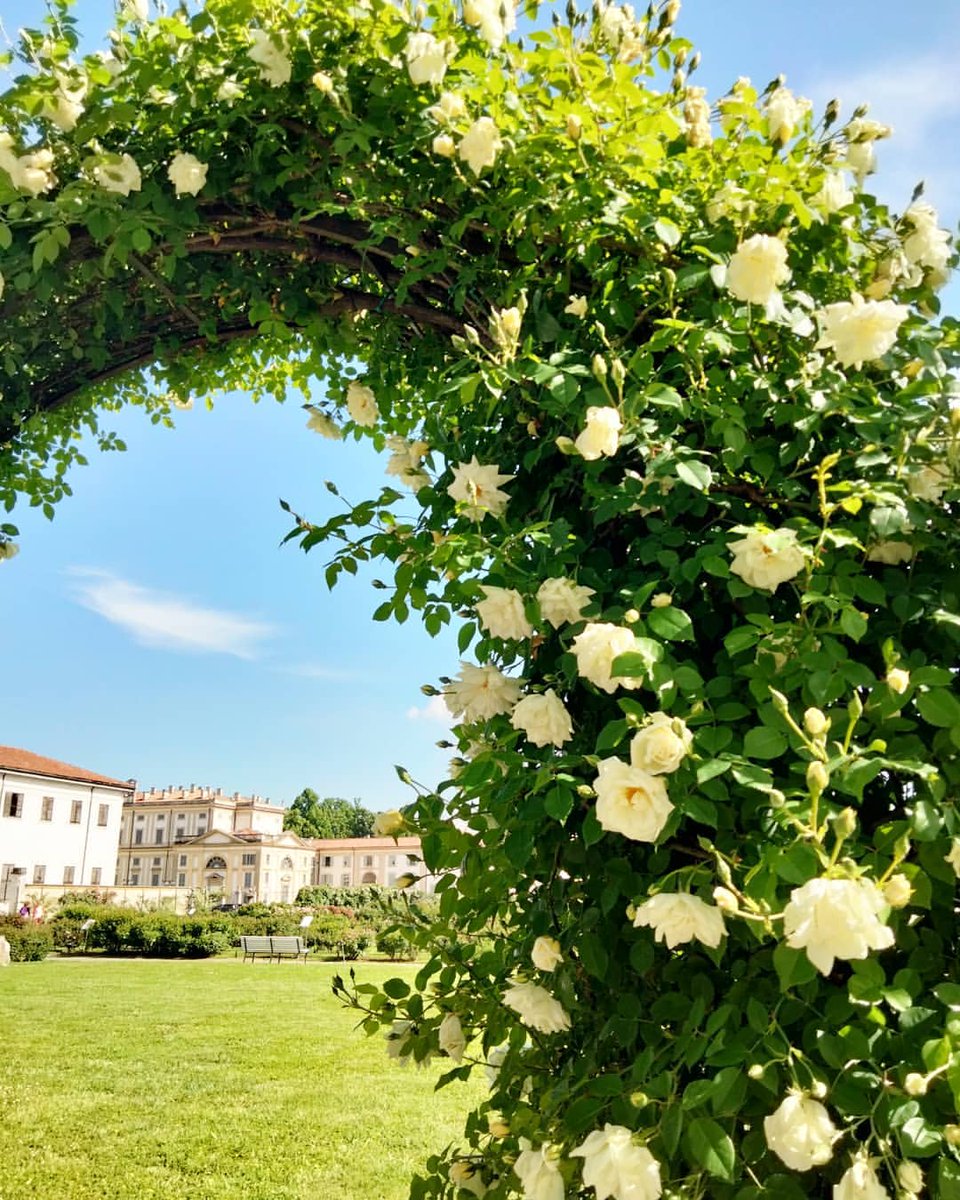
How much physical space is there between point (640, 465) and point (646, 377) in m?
0.18

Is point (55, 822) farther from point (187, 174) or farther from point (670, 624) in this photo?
point (670, 624)

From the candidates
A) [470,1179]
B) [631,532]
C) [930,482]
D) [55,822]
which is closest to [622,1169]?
[470,1179]

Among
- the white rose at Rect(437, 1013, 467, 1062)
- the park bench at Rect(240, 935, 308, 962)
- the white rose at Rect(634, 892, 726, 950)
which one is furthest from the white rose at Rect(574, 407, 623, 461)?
the park bench at Rect(240, 935, 308, 962)

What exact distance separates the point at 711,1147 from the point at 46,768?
108 feet

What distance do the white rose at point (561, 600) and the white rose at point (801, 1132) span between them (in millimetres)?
668

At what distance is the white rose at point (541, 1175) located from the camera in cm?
131

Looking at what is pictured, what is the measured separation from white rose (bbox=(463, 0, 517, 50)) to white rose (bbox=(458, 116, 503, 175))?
20cm

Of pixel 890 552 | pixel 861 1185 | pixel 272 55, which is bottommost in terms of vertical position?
pixel 861 1185

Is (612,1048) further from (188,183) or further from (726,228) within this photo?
(188,183)

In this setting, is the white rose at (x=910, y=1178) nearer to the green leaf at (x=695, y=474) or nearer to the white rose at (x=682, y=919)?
the white rose at (x=682, y=919)

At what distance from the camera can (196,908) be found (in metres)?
25.0

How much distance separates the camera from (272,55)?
1698mm

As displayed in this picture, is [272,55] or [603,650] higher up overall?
[272,55]

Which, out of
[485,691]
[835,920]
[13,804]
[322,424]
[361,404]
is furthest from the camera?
[13,804]
